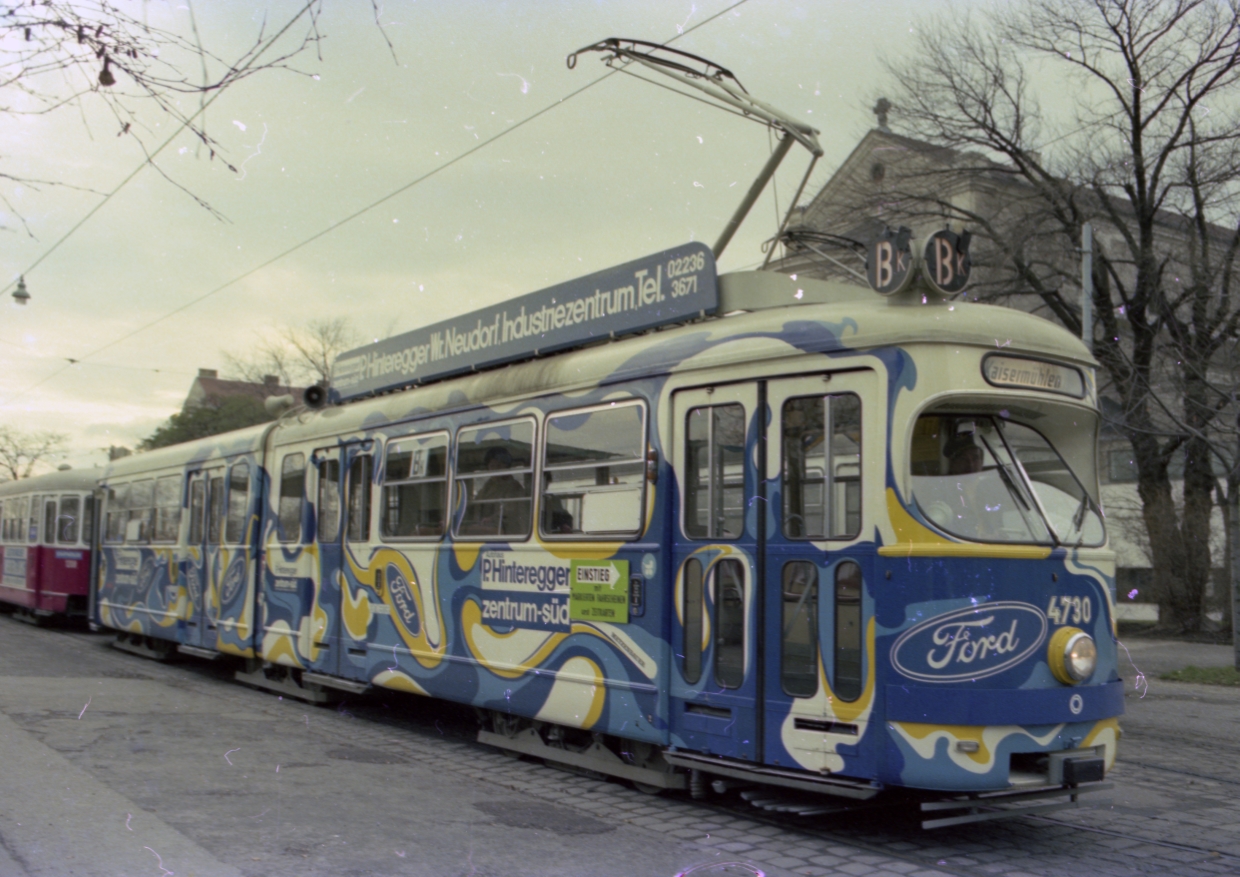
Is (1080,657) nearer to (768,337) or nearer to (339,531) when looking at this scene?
(768,337)

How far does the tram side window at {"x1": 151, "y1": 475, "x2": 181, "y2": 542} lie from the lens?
1541cm

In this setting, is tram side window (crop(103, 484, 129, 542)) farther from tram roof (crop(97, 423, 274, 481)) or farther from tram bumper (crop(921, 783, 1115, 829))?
tram bumper (crop(921, 783, 1115, 829))

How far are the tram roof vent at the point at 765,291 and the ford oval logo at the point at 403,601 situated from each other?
3.93 m

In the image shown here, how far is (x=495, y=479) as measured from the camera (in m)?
8.95

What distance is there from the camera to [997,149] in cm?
2353

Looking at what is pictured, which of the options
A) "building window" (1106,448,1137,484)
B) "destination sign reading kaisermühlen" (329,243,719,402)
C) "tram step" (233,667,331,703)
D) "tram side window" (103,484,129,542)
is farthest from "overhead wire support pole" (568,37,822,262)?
"building window" (1106,448,1137,484)

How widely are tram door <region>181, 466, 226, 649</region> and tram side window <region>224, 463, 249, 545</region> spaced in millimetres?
264

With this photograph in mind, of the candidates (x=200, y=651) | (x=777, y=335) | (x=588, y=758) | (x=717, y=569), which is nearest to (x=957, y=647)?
(x=717, y=569)

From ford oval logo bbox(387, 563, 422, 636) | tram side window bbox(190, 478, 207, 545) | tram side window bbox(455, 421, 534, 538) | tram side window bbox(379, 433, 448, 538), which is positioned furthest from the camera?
tram side window bbox(190, 478, 207, 545)

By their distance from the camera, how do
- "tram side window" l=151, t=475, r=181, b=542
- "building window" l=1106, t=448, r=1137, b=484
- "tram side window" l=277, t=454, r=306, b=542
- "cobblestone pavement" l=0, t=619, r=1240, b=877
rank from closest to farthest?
"cobblestone pavement" l=0, t=619, r=1240, b=877
"tram side window" l=277, t=454, r=306, b=542
"tram side window" l=151, t=475, r=181, b=542
"building window" l=1106, t=448, r=1137, b=484

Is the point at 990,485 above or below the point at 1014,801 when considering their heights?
above

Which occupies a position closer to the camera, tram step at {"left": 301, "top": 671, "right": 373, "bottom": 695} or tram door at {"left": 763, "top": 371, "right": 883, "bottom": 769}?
tram door at {"left": 763, "top": 371, "right": 883, "bottom": 769}

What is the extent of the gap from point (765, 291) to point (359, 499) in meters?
4.92

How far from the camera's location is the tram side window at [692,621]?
23.1 ft
